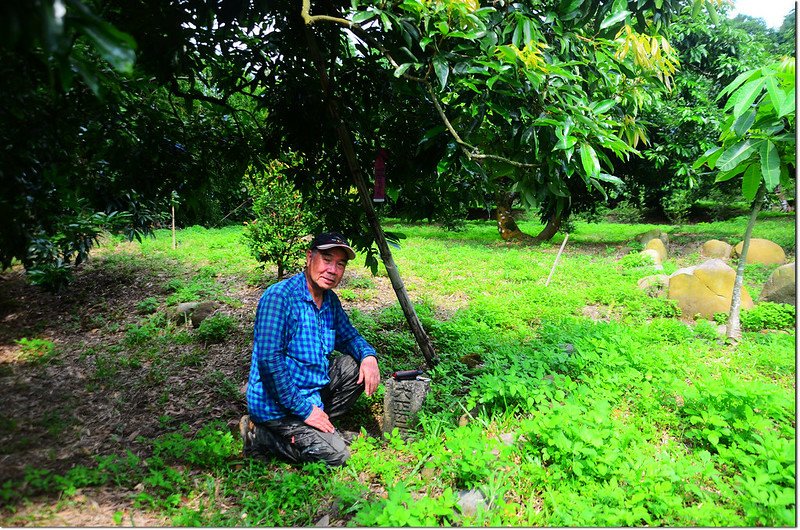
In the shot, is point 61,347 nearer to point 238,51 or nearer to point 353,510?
point 238,51

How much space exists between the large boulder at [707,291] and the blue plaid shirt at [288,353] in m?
4.86

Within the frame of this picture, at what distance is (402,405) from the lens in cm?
295

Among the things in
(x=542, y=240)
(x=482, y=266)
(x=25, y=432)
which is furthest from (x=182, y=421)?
(x=542, y=240)

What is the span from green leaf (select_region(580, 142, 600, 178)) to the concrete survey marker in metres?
1.75

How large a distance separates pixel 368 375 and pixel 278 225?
3.95 m

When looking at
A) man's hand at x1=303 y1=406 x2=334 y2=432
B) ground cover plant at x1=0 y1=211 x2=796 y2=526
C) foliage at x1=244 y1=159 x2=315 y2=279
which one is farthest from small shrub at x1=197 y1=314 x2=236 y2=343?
man's hand at x1=303 y1=406 x2=334 y2=432

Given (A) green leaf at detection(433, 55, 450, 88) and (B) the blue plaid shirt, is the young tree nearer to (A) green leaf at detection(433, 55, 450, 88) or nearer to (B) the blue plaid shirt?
(A) green leaf at detection(433, 55, 450, 88)

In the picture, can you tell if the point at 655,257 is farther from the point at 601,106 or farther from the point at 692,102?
the point at 601,106

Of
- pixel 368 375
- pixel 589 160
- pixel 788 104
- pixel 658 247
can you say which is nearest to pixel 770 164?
pixel 788 104

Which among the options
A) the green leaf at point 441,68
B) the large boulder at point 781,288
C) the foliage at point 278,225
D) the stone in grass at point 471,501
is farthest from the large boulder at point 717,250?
the green leaf at point 441,68

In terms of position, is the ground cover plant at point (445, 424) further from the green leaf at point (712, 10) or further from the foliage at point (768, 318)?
the green leaf at point (712, 10)

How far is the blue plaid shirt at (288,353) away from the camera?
2.56 m

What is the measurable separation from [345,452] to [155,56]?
2.57 meters

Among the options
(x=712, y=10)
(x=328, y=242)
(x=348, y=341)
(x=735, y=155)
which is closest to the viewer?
(x=712, y=10)
